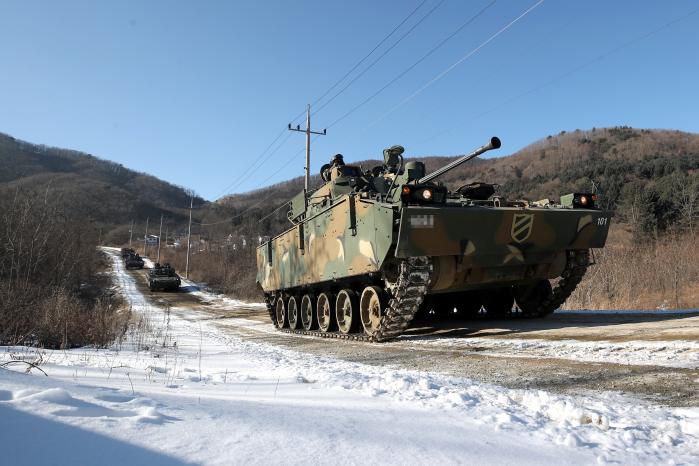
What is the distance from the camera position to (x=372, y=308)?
9547 mm

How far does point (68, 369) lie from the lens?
14.4 ft

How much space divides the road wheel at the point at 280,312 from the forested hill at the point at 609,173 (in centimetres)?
525

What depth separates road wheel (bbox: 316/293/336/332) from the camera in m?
11.8

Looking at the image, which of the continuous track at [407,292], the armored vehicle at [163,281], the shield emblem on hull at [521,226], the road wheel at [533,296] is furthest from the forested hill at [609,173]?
the armored vehicle at [163,281]

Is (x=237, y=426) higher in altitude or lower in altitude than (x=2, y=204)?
lower

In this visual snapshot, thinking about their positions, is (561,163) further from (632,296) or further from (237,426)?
(237,426)

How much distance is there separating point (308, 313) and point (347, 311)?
2795 mm

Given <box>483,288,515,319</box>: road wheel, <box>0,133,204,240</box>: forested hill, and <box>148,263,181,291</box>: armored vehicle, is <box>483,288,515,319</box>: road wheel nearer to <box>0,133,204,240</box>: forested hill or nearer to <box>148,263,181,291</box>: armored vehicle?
<box>148,263,181,291</box>: armored vehicle

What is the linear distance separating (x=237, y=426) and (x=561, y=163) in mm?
83589

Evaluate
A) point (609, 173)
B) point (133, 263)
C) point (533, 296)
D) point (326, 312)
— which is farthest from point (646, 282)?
point (133, 263)

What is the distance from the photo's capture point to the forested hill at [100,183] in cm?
11769

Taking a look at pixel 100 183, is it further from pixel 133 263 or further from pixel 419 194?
pixel 419 194

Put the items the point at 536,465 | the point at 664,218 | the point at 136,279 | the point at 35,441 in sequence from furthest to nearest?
the point at 136,279
the point at 664,218
the point at 536,465
the point at 35,441

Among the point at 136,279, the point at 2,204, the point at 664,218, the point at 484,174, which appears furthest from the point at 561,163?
Result: the point at 2,204
